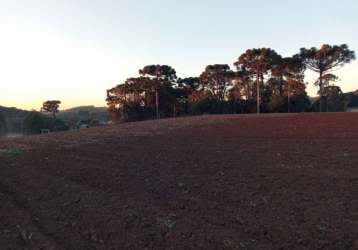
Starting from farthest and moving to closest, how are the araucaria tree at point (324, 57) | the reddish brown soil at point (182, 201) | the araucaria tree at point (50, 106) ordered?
the araucaria tree at point (50, 106)
the araucaria tree at point (324, 57)
the reddish brown soil at point (182, 201)

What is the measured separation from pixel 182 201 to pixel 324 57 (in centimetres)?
4823

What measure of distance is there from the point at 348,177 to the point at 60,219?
5929mm

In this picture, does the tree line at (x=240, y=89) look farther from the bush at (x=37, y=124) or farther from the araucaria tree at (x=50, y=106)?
the araucaria tree at (x=50, y=106)

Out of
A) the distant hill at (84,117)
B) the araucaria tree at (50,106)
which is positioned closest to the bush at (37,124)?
the distant hill at (84,117)

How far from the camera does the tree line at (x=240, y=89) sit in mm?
49750

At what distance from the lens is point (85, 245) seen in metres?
5.22

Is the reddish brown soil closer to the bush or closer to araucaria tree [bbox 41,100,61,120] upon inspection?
the bush

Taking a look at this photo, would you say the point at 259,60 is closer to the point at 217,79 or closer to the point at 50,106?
the point at 217,79

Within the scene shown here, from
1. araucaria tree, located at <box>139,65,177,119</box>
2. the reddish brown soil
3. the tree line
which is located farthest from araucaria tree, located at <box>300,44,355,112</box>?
the reddish brown soil

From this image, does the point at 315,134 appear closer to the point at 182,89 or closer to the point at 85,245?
the point at 85,245

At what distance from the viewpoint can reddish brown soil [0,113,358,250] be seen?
17.6ft

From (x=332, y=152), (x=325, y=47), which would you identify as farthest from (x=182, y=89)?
(x=332, y=152)

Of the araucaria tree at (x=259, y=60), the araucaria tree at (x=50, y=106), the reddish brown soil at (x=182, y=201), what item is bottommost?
the reddish brown soil at (x=182, y=201)

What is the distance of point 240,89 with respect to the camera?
57500mm
